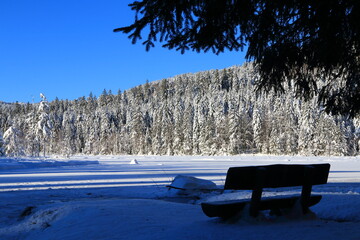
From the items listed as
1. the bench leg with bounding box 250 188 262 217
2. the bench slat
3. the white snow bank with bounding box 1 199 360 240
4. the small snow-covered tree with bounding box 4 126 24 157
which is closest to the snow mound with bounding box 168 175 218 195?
the white snow bank with bounding box 1 199 360 240

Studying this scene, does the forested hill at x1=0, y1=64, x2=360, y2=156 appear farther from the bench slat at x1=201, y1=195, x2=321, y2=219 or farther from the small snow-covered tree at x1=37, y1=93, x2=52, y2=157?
the bench slat at x1=201, y1=195, x2=321, y2=219

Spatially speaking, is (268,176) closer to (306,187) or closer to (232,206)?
(232,206)

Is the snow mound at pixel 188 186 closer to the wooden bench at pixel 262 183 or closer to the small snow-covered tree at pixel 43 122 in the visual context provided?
the wooden bench at pixel 262 183

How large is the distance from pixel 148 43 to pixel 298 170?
2.93 meters

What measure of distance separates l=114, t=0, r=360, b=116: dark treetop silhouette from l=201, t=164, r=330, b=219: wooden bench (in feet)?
5.05

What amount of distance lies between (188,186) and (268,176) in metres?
5.29

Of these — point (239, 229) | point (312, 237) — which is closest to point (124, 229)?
point (239, 229)

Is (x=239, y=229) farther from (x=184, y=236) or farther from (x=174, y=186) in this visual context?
(x=174, y=186)

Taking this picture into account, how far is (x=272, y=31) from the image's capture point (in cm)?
472

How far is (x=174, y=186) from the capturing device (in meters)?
9.17

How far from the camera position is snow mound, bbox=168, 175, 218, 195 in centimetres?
899

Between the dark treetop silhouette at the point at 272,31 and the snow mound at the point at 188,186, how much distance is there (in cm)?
441

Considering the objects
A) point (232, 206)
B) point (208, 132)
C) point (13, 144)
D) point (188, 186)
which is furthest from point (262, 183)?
point (208, 132)

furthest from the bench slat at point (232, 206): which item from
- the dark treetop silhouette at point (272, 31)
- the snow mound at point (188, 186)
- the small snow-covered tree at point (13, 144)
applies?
the small snow-covered tree at point (13, 144)
